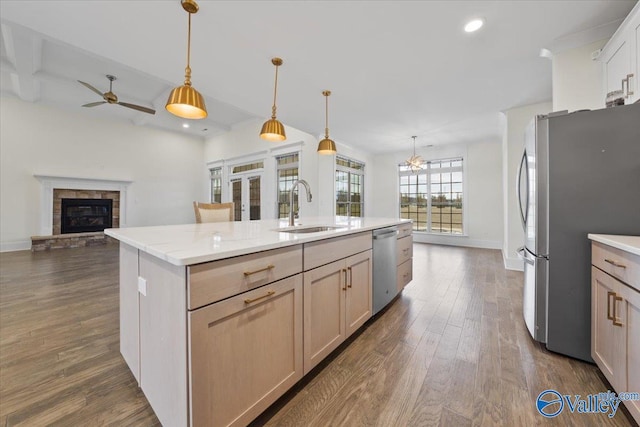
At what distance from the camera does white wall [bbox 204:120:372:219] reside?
5.50 meters

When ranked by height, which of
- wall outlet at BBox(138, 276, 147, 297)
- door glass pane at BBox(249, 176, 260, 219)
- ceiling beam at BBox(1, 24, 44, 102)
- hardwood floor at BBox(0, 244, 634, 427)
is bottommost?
hardwood floor at BBox(0, 244, 634, 427)

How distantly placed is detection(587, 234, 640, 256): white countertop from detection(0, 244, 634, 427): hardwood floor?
84cm

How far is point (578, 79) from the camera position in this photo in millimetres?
2316

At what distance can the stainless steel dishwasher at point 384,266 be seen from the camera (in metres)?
2.15

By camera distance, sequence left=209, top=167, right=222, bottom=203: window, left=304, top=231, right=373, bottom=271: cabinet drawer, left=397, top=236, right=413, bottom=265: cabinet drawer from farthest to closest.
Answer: left=209, top=167, right=222, bottom=203: window < left=397, top=236, right=413, bottom=265: cabinet drawer < left=304, top=231, right=373, bottom=271: cabinet drawer

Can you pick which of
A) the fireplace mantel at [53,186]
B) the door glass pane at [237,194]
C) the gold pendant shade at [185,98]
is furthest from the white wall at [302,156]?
the gold pendant shade at [185,98]

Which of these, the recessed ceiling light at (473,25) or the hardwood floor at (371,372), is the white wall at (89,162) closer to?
the hardwood floor at (371,372)

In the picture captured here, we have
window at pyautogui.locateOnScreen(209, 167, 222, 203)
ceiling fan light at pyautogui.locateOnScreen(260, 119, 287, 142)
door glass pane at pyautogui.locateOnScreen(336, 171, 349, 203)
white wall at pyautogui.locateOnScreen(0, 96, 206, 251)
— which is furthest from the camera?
window at pyautogui.locateOnScreen(209, 167, 222, 203)

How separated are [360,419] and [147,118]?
7710 millimetres

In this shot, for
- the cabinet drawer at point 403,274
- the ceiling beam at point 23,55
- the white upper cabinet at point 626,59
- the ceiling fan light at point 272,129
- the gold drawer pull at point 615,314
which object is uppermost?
the ceiling beam at point 23,55

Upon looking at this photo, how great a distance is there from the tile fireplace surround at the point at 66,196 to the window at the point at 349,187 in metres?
5.87

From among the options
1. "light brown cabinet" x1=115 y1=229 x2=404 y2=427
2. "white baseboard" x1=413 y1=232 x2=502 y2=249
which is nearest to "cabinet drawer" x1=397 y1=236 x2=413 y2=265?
"light brown cabinet" x1=115 y1=229 x2=404 y2=427

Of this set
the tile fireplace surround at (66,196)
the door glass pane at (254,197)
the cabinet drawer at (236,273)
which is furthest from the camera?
the door glass pane at (254,197)

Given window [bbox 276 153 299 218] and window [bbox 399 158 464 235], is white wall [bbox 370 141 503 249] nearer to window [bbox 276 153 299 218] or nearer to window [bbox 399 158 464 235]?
window [bbox 399 158 464 235]
